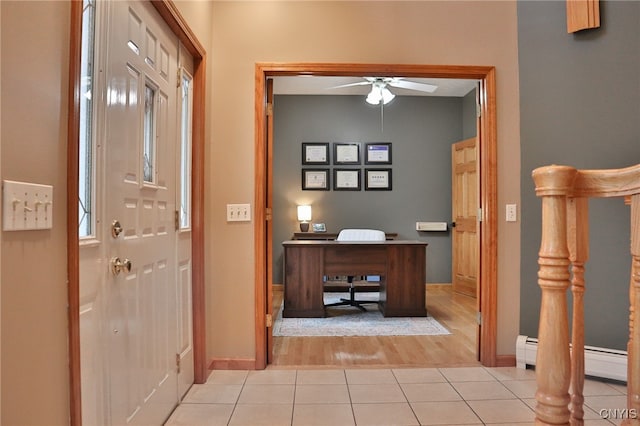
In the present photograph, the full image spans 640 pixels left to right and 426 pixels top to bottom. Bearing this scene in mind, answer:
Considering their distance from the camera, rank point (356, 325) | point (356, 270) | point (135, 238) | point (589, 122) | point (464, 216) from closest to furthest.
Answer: point (135, 238) < point (589, 122) < point (356, 325) < point (356, 270) < point (464, 216)

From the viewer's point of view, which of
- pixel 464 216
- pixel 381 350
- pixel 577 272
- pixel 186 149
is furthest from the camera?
pixel 464 216

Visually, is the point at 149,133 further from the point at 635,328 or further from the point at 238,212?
the point at 635,328

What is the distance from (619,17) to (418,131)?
3.44 m

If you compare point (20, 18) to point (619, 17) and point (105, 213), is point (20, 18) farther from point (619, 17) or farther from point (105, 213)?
point (619, 17)

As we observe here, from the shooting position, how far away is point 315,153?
5.79m

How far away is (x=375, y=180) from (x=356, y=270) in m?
2.08

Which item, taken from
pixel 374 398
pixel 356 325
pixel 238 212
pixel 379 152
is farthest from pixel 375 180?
pixel 374 398

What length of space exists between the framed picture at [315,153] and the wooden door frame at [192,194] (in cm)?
340

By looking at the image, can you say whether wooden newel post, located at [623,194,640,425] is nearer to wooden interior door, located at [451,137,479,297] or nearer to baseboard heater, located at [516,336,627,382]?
baseboard heater, located at [516,336,627,382]

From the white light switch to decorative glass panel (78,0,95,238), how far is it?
1.04 feet

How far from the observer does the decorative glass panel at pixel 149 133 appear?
5.77ft

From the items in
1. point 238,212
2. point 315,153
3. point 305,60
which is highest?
point 305,60

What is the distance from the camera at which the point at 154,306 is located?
181 cm

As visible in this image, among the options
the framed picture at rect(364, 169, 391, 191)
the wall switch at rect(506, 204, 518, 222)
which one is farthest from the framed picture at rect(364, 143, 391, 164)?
the wall switch at rect(506, 204, 518, 222)
